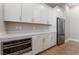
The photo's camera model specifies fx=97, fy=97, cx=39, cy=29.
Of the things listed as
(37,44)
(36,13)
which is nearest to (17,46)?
(37,44)

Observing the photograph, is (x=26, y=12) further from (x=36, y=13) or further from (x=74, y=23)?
(x=74, y=23)

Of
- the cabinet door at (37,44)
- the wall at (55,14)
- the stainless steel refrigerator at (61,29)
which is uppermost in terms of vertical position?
the wall at (55,14)

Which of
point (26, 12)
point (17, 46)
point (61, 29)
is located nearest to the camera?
point (17, 46)

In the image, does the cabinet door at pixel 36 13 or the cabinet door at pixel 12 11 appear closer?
the cabinet door at pixel 12 11

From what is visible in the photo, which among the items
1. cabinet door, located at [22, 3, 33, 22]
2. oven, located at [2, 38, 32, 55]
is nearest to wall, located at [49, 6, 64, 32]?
cabinet door, located at [22, 3, 33, 22]

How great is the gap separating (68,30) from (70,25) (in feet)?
0.63

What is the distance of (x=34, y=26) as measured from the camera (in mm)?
3320

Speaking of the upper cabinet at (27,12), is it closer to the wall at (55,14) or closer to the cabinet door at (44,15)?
the cabinet door at (44,15)

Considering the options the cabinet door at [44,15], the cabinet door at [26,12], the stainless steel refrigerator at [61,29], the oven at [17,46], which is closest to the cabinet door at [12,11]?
→ the cabinet door at [26,12]

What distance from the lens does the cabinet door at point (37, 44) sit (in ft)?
8.90

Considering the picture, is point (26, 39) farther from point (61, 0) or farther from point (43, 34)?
point (61, 0)

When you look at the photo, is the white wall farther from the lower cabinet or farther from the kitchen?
the lower cabinet

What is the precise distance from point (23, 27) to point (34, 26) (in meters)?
0.49

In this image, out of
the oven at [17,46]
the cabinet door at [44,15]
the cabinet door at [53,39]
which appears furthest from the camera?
the cabinet door at [44,15]
